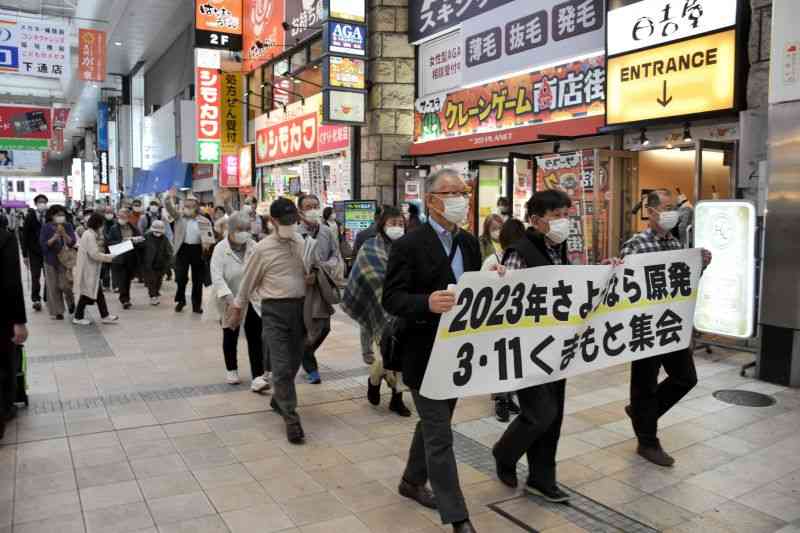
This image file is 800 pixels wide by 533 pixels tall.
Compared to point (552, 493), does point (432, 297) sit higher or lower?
higher

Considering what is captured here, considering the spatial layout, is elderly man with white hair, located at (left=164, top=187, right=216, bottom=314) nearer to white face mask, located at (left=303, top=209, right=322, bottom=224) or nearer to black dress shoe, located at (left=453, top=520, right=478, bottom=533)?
white face mask, located at (left=303, top=209, right=322, bottom=224)

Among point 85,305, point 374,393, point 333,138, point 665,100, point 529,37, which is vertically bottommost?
point 374,393

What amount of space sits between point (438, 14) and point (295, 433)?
1019cm

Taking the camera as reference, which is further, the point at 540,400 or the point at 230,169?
the point at 230,169

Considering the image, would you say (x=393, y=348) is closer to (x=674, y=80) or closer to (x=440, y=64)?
(x=674, y=80)

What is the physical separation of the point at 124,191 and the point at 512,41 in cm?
3342

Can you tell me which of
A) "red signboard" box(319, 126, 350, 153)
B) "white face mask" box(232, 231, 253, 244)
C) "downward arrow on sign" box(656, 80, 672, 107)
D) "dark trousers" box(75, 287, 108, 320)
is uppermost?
"red signboard" box(319, 126, 350, 153)

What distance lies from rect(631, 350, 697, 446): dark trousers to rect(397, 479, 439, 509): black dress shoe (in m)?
1.60

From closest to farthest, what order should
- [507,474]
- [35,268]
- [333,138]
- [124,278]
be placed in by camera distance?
[507,474]
[35,268]
[124,278]
[333,138]

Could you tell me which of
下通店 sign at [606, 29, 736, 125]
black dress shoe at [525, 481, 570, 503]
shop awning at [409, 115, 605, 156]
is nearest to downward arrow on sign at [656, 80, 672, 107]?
下通店 sign at [606, 29, 736, 125]

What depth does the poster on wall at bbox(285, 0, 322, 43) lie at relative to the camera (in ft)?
49.6

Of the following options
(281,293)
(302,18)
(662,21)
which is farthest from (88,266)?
(302,18)

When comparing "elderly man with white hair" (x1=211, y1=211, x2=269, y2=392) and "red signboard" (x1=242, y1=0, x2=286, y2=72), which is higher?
"red signboard" (x1=242, y1=0, x2=286, y2=72)

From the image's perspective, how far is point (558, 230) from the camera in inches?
142
